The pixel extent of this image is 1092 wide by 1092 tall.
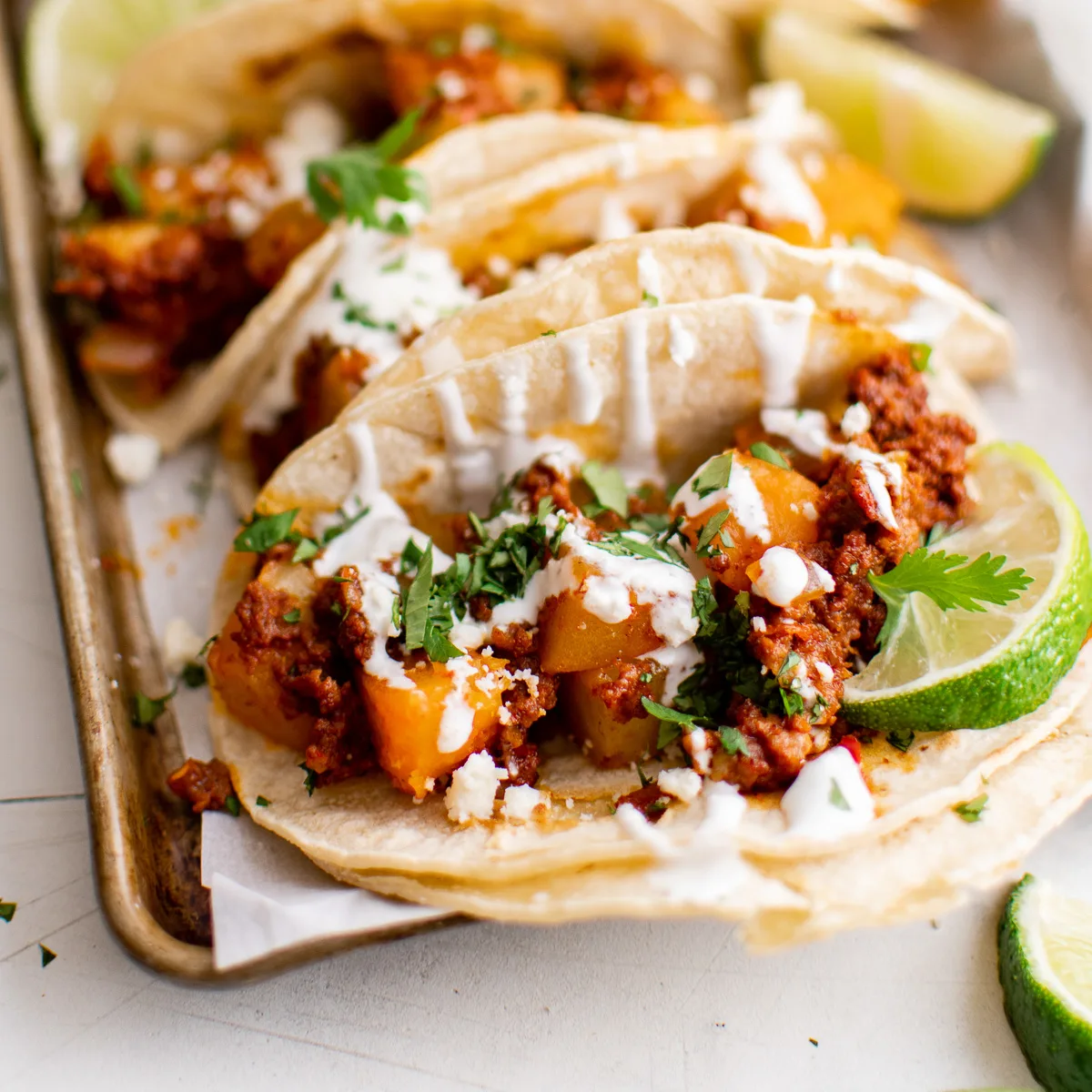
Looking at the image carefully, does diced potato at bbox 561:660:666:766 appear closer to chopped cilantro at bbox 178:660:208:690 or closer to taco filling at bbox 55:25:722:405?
chopped cilantro at bbox 178:660:208:690

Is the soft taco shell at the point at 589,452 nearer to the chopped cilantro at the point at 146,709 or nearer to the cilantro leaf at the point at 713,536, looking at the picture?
the chopped cilantro at the point at 146,709

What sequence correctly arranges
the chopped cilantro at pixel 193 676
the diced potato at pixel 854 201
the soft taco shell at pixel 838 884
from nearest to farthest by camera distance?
the soft taco shell at pixel 838 884 < the chopped cilantro at pixel 193 676 < the diced potato at pixel 854 201

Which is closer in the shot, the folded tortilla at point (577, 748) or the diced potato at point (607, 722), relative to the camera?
the folded tortilla at point (577, 748)

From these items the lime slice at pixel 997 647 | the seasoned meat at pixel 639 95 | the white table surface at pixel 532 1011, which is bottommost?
the white table surface at pixel 532 1011

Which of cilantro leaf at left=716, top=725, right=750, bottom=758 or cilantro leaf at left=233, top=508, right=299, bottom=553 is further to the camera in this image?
cilantro leaf at left=233, top=508, right=299, bottom=553

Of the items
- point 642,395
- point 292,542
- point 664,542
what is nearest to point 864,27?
point 642,395

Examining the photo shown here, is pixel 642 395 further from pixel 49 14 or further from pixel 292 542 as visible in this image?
pixel 49 14

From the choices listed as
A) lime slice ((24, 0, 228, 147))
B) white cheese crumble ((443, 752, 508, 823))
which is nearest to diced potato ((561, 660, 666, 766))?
white cheese crumble ((443, 752, 508, 823))

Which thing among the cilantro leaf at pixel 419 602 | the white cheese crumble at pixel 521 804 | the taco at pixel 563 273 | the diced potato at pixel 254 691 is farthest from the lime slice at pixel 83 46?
the white cheese crumble at pixel 521 804
